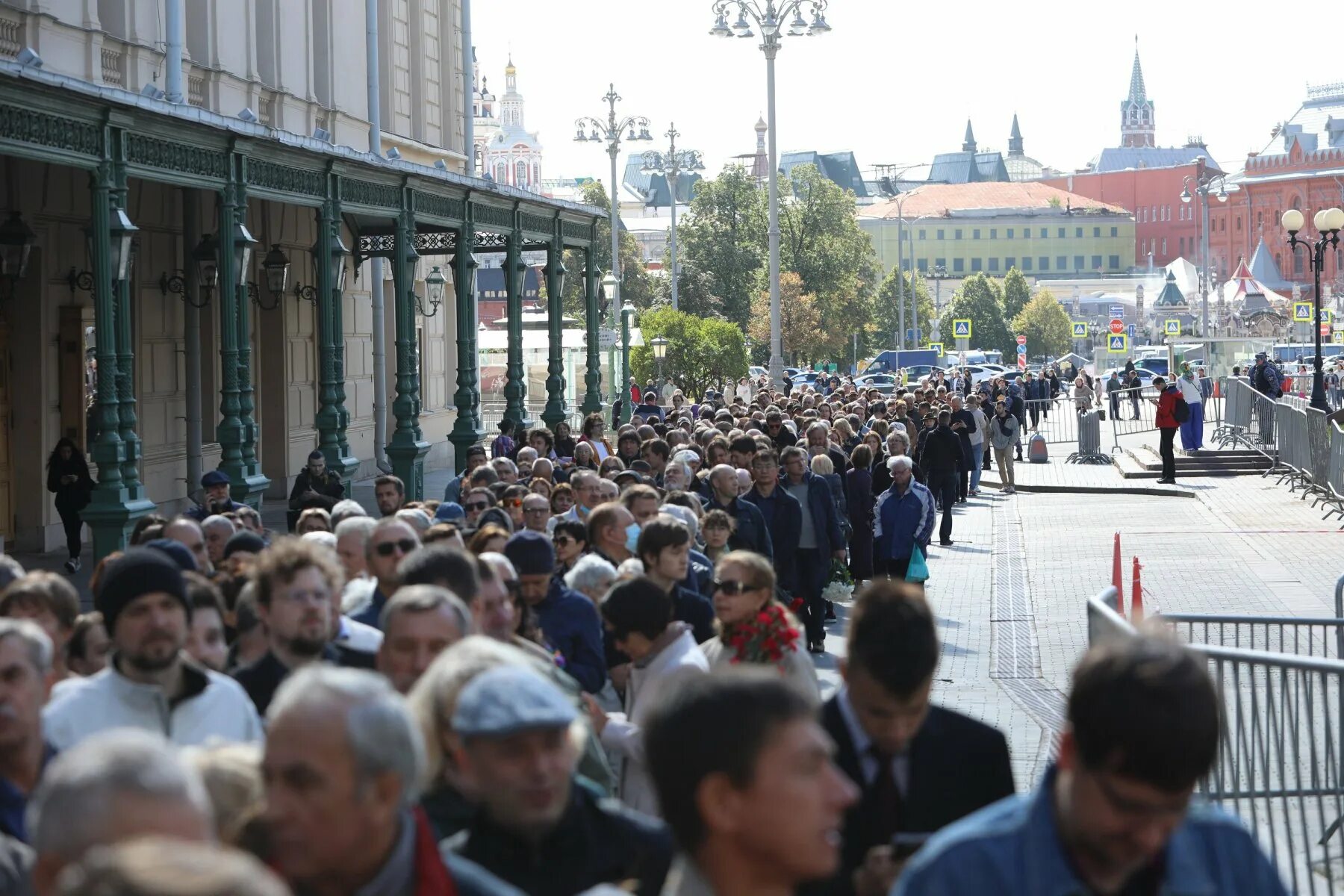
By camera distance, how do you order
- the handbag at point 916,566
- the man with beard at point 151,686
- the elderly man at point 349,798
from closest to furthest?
the elderly man at point 349,798 → the man with beard at point 151,686 → the handbag at point 916,566

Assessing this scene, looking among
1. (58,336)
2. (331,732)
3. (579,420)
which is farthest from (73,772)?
(579,420)

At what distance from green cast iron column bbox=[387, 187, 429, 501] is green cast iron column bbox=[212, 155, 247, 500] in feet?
15.5

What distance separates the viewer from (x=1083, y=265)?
19412cm

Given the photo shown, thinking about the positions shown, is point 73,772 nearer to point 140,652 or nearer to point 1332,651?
point 140,652

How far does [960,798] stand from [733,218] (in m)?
76.1

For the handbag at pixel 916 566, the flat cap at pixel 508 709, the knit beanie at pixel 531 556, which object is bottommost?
the handbag at pixel 916 566

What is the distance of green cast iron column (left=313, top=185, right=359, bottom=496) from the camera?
1938 centimetres

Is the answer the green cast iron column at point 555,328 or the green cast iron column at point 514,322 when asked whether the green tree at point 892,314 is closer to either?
the green cast iron column at point 555,328

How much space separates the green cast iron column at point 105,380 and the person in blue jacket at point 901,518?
6.37 m

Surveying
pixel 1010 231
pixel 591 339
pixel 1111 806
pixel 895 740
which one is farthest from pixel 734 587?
pixel 1010 231

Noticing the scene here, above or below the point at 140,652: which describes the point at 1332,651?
below

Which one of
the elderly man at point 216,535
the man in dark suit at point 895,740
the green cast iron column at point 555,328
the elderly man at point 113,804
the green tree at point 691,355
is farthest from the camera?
the green tree at point 691,355

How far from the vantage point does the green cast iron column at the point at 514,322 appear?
2605 centimetres

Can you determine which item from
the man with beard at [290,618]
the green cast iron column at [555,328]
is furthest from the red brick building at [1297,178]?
the man with beard at [290,618]
